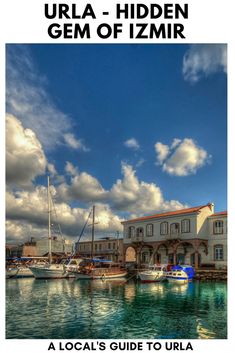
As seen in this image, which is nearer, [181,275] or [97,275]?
[181,275]

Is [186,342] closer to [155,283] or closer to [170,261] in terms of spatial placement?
[155,283]

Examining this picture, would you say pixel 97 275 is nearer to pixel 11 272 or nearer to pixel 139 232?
pixel 139 232

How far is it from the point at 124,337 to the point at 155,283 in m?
26.5

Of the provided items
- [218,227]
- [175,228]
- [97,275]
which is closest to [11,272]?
[97,275]

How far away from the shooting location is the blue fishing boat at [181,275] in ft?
125

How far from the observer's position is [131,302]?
2336cm

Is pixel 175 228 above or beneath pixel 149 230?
above

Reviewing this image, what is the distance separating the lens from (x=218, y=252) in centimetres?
4559

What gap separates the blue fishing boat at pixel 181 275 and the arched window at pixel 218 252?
19.8 feet

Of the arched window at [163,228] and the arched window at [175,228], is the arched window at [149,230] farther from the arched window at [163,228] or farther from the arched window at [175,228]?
the arched window at [175,228]

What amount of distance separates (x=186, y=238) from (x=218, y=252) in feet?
16.4

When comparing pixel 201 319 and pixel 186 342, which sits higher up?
pixel 186 342

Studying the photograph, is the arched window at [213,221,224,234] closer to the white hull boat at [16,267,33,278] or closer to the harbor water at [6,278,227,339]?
the harbor water at [6,278,227,339]
